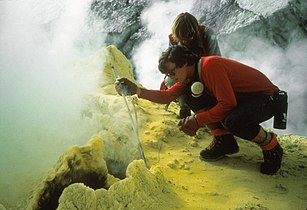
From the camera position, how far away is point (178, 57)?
2248 millimetres

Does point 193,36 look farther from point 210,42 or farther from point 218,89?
point 218,89

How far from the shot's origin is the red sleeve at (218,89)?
87.2 inches

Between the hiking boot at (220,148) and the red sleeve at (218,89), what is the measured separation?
15.1 inches

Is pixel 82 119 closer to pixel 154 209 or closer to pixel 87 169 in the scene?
pixel 87 169

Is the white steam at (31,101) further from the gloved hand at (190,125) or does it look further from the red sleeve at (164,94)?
the gloved hand at (190,125)

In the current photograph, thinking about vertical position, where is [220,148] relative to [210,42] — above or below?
below

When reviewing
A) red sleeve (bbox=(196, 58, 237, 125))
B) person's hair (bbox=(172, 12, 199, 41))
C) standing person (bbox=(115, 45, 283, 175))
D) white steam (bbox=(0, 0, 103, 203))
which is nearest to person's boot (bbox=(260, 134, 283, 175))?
standing person (bbox=(115, 45, 283, 175))

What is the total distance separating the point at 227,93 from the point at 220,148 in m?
0.57

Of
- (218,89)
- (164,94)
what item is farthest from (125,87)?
(218,89)

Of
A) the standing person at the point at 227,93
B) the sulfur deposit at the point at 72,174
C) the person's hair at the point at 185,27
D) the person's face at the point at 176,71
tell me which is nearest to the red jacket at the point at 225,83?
the standing person at the point at 227,93

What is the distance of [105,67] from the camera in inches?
164

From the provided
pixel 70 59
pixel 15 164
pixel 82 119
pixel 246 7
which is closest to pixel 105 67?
pixel 70 59

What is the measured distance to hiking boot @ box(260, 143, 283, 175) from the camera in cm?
241

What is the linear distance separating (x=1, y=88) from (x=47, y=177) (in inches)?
34.0
